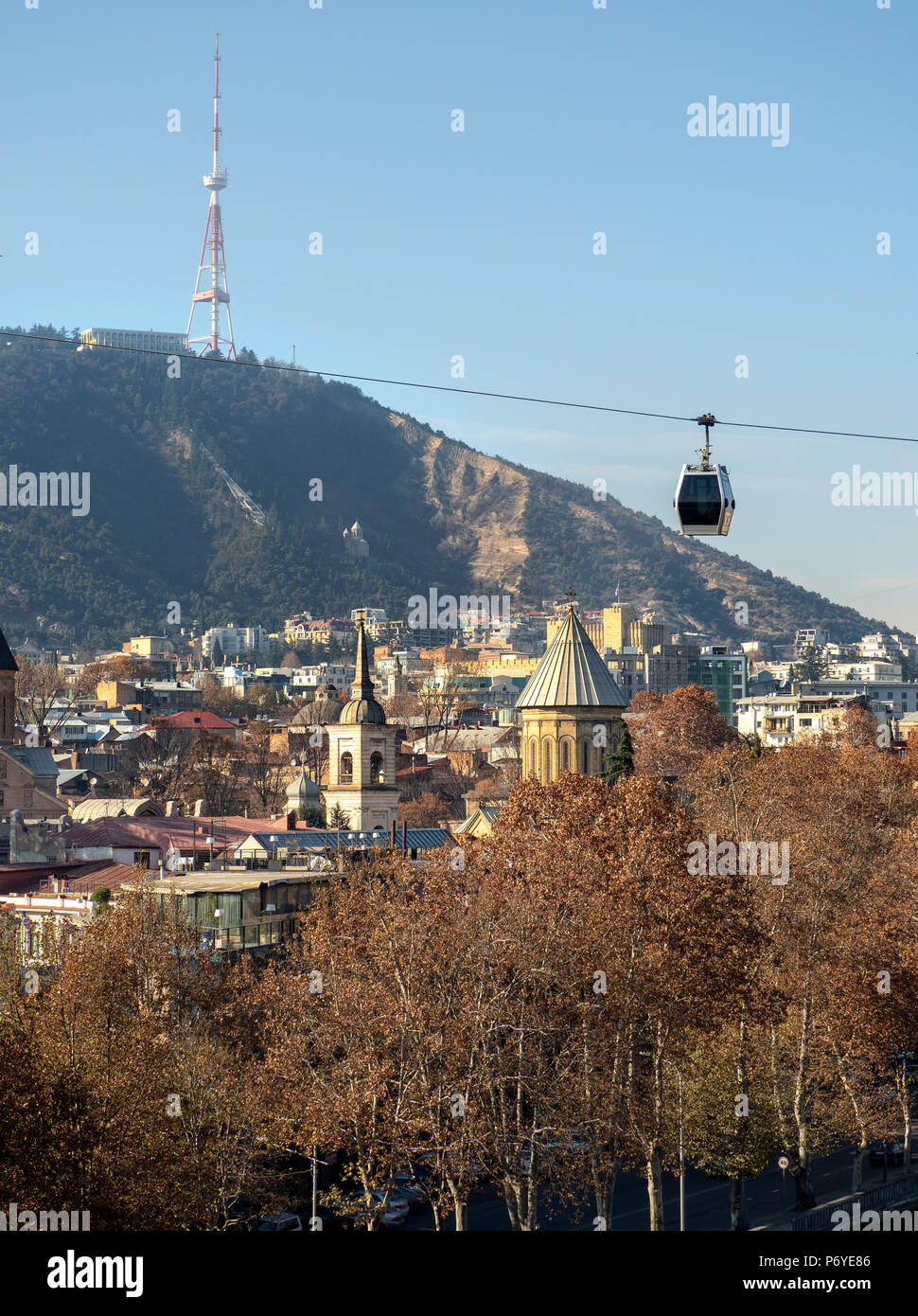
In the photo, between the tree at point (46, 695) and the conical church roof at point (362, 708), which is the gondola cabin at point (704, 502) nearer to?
the conical church roof at point (362, 708)

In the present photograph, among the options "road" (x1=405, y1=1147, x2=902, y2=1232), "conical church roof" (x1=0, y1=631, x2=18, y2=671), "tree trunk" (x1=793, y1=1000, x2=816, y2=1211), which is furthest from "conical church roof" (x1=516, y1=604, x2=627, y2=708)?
"tree trunk" (x1=793, y1=1000, x2=816, y2=1211)

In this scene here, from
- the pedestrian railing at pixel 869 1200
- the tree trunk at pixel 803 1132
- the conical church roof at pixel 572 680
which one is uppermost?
the conical church roof at pixel 572 680

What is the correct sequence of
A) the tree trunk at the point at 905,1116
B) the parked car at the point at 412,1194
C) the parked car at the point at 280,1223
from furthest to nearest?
the parked car at the point at 412,1194 → the tree trunk at the point at 905,1116 → the parked car at the point at 280,1223

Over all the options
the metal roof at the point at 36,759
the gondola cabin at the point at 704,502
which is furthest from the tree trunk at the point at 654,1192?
the metal roof at the point at 36,759

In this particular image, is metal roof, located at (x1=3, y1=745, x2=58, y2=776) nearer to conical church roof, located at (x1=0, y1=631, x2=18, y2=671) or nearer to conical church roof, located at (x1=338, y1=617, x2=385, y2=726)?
conical church roof, located at (x1=0, y1=631, x2=18, y2=671)

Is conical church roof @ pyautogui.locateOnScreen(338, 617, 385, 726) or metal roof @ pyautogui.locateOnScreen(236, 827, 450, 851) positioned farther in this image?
conical church roof @ pyautogui.locateOnScreen(338, 617, 385, 726)

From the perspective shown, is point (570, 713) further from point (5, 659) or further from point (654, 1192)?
point (654, 1192)
